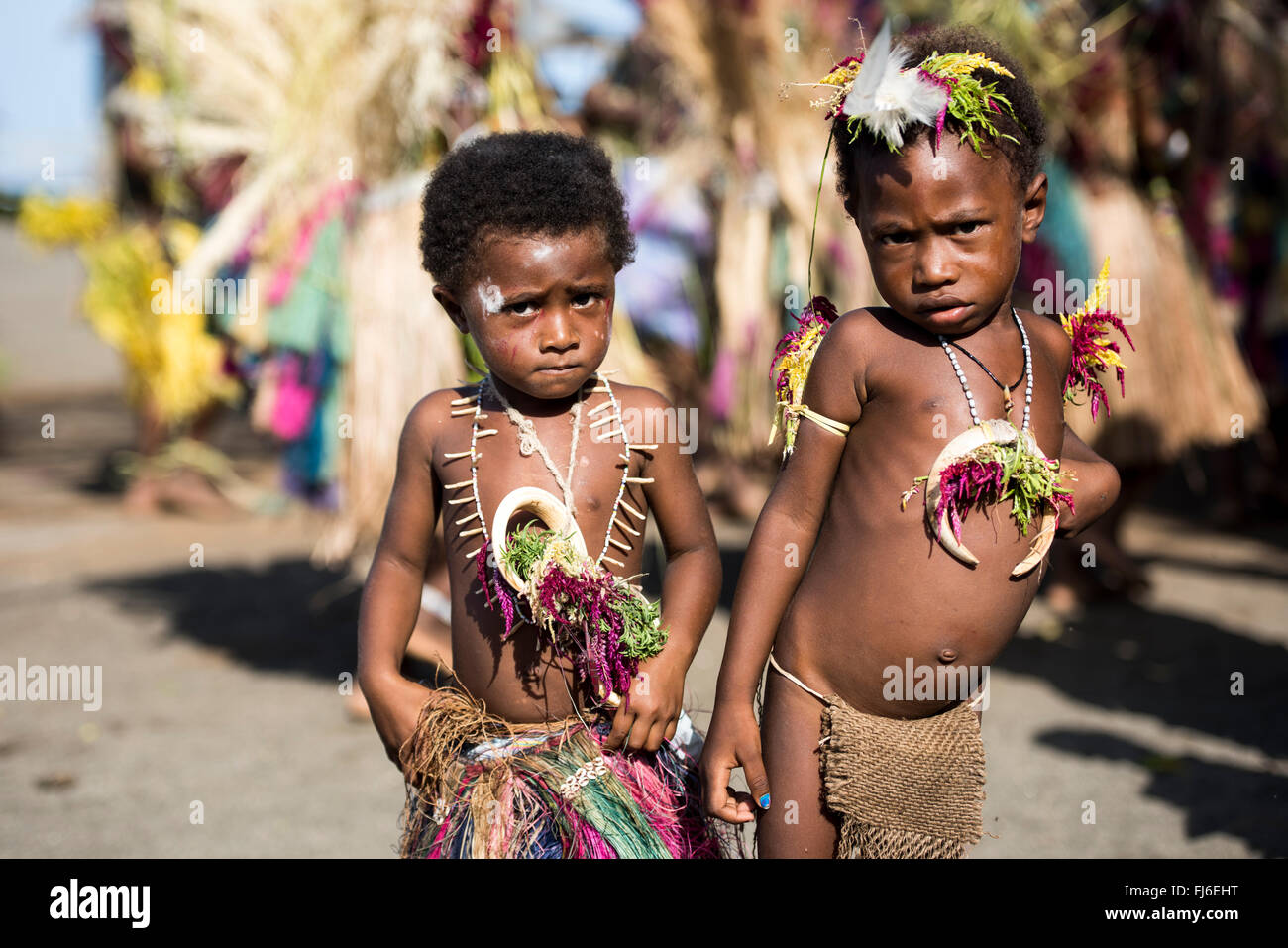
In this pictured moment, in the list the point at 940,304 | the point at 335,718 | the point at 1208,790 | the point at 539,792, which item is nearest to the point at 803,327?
the point at 940,304

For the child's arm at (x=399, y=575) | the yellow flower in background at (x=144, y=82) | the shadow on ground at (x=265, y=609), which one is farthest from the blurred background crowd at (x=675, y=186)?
the child's arm at (x=399, y=575)

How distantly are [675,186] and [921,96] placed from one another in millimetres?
3479

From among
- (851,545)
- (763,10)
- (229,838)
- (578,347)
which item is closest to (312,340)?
(229,838)

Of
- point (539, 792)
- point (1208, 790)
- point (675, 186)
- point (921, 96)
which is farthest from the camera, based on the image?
point (675, 186)

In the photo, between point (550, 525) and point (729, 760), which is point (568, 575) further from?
point (729, 760)

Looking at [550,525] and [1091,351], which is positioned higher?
[1091,351]

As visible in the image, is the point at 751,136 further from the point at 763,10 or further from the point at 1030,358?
the point at 1030,358

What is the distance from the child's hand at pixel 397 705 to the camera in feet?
6.51

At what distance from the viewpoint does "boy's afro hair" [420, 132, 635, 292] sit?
193 cm

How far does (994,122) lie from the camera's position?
1782 millimetres

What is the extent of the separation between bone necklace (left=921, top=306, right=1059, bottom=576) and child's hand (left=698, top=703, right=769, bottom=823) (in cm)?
43

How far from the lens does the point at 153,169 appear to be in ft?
23.4

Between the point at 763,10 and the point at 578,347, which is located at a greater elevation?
the point at 763,10

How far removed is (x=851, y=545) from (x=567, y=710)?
22.7 inches
